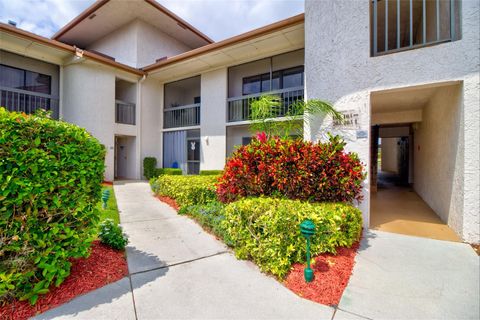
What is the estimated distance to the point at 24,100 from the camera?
10547mm

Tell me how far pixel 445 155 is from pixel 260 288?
5765 millimetres

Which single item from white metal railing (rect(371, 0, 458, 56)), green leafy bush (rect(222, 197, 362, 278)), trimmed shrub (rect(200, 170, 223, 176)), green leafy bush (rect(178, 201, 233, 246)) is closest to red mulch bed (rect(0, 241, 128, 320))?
green leafy bush (rect(178, 201, 233, 246))

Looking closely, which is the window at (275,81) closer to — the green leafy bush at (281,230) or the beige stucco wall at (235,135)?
the beige stucco wall at (235,135)

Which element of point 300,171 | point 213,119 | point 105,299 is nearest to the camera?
point 105,299

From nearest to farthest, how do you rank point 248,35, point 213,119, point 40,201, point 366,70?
point 40,201 → point 366,70 → point 248,35 → point 213,119

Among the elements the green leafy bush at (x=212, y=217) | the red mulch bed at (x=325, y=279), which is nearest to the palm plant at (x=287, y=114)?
the green leafy bush at (x=212, y=217)

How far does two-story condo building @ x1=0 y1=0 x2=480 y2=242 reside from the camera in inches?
183

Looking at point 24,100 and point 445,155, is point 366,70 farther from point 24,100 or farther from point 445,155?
point 24,100

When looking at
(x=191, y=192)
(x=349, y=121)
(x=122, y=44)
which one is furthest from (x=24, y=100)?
(x=349, y=121)

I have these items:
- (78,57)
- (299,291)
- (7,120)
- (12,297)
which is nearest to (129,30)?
(78,57)

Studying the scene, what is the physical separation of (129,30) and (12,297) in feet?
48.7

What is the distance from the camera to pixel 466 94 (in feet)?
14.1

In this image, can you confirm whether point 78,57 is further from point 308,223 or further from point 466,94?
point 466,94

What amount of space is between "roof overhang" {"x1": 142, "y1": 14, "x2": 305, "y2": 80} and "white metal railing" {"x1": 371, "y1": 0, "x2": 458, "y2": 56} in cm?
261
